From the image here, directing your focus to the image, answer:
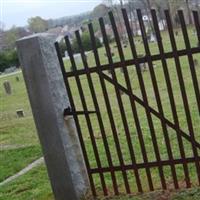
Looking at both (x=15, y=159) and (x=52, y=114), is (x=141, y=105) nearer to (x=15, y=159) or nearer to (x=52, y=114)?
(x=52, y=114)

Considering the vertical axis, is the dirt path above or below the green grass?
above

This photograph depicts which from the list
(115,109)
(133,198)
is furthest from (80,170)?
(115,109)

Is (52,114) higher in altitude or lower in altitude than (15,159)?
higher

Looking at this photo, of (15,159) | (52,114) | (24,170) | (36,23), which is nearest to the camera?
(52,114)

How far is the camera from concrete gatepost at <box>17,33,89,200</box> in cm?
557

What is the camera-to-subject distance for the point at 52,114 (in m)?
5.63

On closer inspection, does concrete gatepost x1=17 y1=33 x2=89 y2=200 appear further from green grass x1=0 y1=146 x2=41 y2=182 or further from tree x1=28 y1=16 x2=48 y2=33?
tree x1=28 y1=16 x2=48 y2=33

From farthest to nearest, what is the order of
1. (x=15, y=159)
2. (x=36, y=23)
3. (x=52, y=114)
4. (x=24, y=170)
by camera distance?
1. (x=36, y=23)
2. (x=15, y=159)
3. (x=24, y=170)
4. (x=52, y=114)

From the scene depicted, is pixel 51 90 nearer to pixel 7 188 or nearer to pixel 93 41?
pixel 93 41

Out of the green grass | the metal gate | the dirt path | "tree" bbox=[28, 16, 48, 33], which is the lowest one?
the green grass

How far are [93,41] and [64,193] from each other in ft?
5.94

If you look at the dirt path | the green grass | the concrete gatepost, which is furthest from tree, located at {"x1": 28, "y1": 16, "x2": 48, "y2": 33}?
the concrete gatepost

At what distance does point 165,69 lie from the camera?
5262 millimetres

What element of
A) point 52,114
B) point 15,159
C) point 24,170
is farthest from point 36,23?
point 52,114
